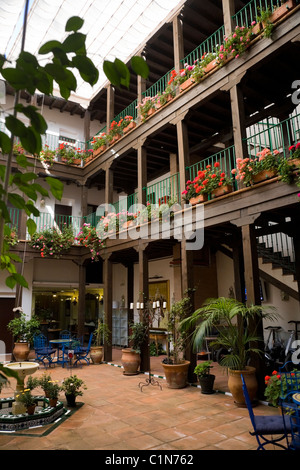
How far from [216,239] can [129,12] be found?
23.0 ft

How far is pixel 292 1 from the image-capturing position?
596cm

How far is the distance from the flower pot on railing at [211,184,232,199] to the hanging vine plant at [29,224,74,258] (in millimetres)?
7072

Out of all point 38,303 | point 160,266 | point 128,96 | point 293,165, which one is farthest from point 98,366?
point 38,303

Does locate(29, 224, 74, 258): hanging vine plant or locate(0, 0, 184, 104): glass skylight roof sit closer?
locate(0, 0, 184, 104): glass skylight roof

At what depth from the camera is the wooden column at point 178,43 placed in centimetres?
895

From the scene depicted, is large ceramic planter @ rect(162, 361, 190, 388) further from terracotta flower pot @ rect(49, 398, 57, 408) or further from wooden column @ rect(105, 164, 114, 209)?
wooden column @ rect(105, 164, 114, 209)

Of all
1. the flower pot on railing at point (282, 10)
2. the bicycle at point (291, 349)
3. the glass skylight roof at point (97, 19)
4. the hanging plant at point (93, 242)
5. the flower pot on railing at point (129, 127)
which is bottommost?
the bicycle at point (291, 349)

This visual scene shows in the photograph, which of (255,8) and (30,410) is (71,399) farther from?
(255,8)

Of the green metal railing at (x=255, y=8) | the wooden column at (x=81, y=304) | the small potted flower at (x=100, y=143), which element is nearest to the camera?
the green metal railing at (x=255, y=8)

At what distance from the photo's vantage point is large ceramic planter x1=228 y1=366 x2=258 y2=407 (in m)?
5.82

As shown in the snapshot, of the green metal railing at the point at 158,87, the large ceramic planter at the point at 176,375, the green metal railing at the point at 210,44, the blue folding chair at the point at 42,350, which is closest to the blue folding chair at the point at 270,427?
the large ceramic planter at the point at 176,375

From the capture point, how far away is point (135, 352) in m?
8.95

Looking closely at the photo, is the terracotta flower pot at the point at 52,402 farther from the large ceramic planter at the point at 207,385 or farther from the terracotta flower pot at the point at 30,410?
the large ceramic planter at the point at 207,385

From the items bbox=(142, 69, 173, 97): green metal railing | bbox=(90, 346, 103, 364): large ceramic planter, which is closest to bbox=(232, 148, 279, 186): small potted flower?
bbox=(142, 69, 173, 97): green metal railing
